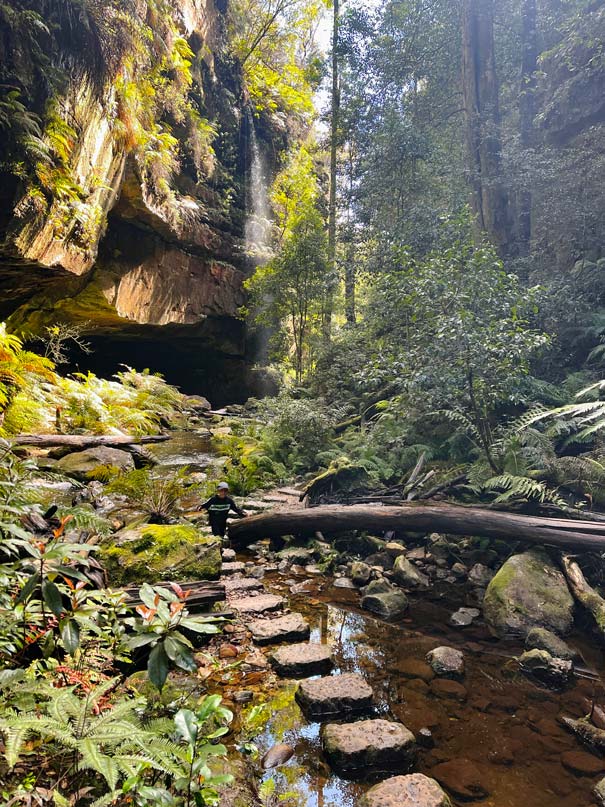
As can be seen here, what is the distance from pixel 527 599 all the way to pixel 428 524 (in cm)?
129

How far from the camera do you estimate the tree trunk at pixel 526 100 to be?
11453 mm

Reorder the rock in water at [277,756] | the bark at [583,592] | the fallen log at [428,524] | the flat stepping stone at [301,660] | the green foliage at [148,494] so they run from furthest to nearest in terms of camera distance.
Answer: the green foliage at [148,494]
the fallen log at [428,524]
the bark at [583,592]
the flat stepping stone at [301,660]
the rock in water at [277,756]

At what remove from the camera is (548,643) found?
3555mm

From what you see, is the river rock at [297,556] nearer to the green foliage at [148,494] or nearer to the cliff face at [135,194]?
the green foliage at [148,494]

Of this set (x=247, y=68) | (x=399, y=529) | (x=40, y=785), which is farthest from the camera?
(x=247, y=68)

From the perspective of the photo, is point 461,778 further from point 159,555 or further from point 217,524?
point 217,524

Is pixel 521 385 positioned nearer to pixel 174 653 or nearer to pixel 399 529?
pixel 399 529

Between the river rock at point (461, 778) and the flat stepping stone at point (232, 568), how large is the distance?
2.86m

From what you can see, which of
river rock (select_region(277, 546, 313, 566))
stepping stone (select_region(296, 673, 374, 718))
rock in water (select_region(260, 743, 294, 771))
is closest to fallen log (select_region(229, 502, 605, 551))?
river rock (select_region(277, 546, 313, 566))

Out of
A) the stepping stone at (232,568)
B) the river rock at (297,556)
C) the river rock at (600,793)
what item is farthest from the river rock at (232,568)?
the river rock at (600,793)

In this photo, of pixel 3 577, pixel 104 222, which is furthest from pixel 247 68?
pixel 3 577

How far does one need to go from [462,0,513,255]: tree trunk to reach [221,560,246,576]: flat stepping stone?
10.1 meters

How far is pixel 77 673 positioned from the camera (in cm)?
213

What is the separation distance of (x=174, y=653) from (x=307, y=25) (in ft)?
89.7
